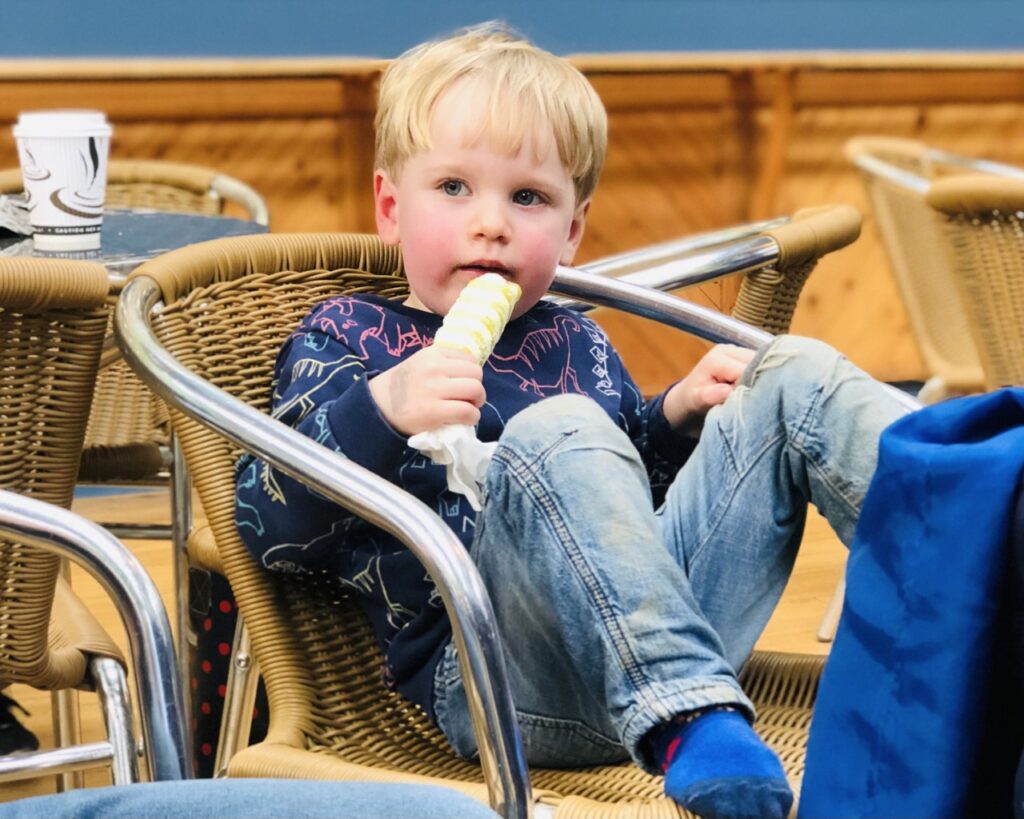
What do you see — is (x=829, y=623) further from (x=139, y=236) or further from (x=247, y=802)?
(x=247, y=802)

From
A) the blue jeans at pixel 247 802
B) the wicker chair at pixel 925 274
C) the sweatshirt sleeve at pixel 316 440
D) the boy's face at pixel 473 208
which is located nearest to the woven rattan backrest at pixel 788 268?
the boy's face at pixel 473 208

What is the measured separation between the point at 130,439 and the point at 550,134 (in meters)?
1.10

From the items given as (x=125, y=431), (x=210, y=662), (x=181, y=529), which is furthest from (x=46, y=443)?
(x=125, y=431)

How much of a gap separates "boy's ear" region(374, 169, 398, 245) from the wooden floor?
97cm

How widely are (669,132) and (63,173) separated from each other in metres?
2.67

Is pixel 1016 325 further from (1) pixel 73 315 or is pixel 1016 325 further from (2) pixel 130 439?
(1) pixel 73 315

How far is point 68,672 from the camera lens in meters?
1.30

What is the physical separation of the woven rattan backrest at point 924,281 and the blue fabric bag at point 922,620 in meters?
2.11

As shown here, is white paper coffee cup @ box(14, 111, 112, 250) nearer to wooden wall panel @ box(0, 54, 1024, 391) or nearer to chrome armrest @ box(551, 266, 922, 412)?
chrome armrest @ box(551, 266, 922, 412)

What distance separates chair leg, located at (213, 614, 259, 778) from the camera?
1662 mm

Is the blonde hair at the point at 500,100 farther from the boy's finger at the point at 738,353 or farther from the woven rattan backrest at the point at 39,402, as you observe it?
the woven rattan backrest at the point at 39,402

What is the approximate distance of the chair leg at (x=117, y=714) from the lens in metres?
1.12

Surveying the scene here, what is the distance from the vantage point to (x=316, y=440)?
47.3 inches

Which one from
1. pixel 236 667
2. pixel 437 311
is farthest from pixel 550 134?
pixel 236 667
